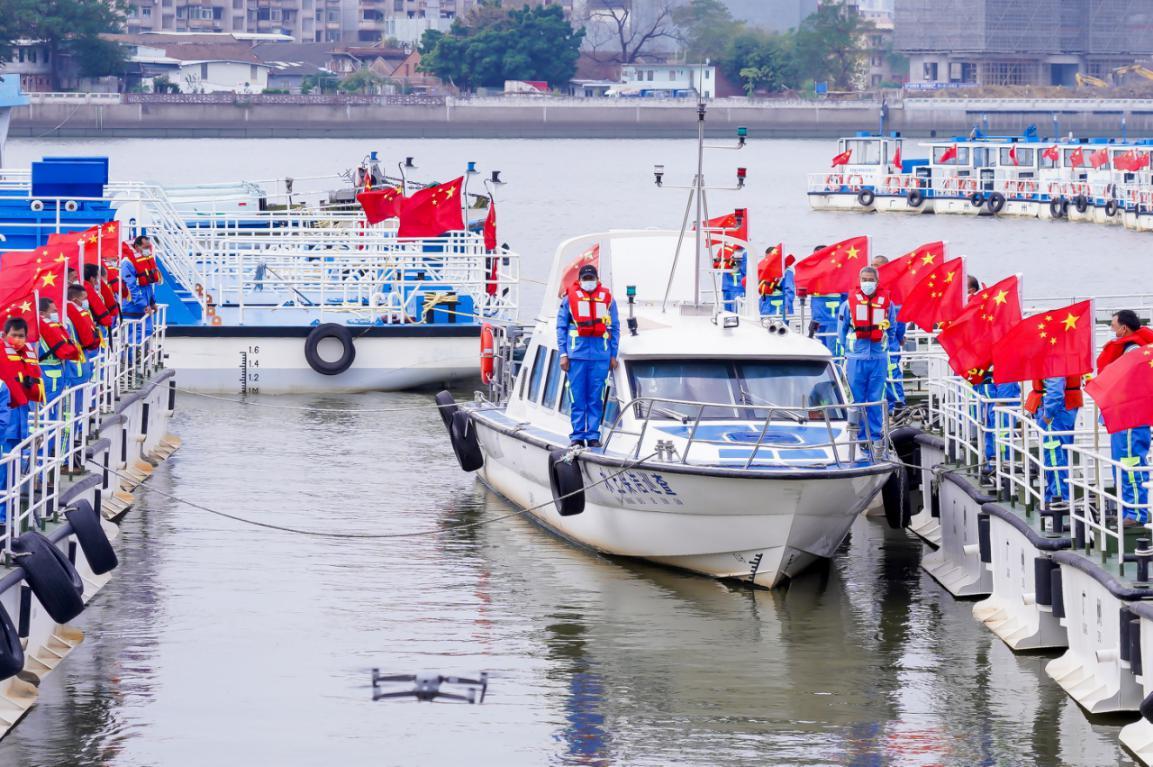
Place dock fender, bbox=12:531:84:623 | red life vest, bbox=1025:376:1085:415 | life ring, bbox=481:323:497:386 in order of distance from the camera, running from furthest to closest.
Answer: life ring, bbox=481:323:497:386 → red life vest, bbox=1025:376:1085:415 → dock fender, bbox=12:531:84:623

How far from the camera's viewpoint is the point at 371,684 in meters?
15.8

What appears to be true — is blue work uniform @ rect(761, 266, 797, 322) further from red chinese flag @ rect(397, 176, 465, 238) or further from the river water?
red chinese flag @ rect(397, 176, 465, 238)

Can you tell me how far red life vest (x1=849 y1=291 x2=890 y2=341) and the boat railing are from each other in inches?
80.3

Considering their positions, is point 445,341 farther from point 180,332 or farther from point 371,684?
point 371,684

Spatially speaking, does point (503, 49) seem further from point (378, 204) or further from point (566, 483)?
point (566, 483)

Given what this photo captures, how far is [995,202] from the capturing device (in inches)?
3393

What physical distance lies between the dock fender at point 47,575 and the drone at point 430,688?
2.37 m

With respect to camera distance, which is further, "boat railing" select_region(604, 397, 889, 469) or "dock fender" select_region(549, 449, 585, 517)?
"dock fender" select_region(549, 449, 585, 517)

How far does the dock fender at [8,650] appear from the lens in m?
13.8

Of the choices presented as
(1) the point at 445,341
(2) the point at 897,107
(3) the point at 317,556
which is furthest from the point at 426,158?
(3) the point at 317,556

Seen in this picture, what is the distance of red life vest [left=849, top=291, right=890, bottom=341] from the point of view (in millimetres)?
21266

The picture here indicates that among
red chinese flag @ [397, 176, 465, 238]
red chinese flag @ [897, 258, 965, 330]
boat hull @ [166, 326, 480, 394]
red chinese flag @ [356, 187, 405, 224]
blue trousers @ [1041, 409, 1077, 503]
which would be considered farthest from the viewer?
red chinese flag @ [356, 187, 405, 224]

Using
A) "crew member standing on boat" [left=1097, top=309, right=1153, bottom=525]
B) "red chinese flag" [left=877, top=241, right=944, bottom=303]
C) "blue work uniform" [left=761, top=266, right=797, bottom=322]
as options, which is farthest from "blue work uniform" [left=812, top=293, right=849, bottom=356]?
"crew member standing on boat" [left=1097, top=309, right=1153, bottom=525]

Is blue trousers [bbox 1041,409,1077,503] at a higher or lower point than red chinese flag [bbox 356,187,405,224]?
lower
